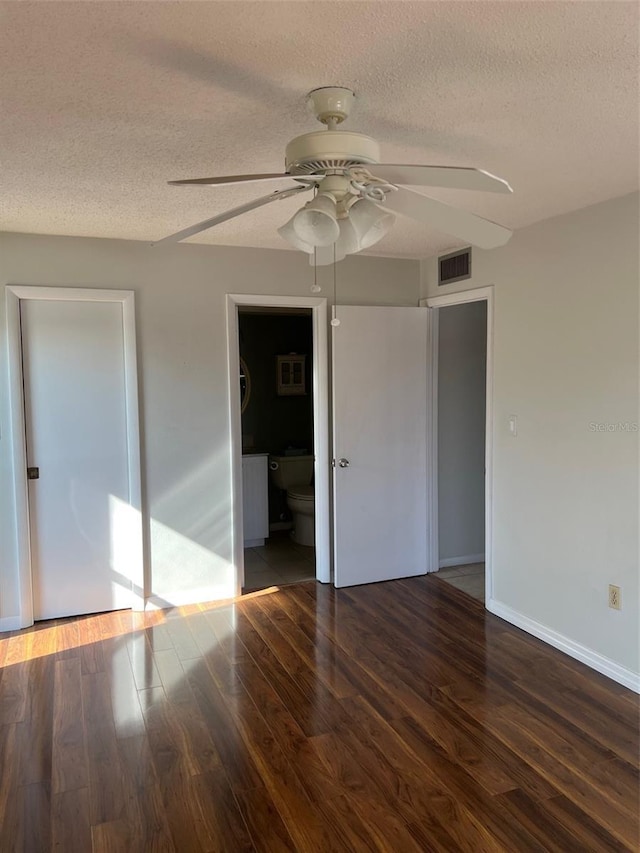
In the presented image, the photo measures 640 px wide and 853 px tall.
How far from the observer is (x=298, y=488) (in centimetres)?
562

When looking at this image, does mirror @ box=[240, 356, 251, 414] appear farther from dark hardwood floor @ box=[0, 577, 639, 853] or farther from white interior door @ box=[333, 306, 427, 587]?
dark hardwood floor @ box=[0, 577, 639, 853]

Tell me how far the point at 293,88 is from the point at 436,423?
10.5 feet

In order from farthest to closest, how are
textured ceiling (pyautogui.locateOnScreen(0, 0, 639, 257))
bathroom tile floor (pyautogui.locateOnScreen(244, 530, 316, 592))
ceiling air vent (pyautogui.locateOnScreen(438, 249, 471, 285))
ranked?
1. bathroom tile floor (pyautogui.locateOnScreen(244, 530, 316, 592))
2. ceiling air vent (pyautogui.locateOnScreen(438, 249, 471, 285))
3. textured ceiling (pyautogui.locateOnScreen(0, 0, 639, 257))

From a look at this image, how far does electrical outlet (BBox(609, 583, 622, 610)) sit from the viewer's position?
306 centimetres

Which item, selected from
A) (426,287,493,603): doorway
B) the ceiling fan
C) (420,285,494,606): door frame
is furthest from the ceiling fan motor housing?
(426,287,493,603): doorway

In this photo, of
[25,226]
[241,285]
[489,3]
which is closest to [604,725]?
[489,3]

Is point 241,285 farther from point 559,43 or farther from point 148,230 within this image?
point 559,43

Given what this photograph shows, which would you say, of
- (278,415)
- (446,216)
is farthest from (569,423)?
(278,415)

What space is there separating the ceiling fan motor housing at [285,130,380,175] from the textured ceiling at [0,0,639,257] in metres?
0.20

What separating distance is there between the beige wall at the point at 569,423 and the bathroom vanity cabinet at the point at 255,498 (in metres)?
2.22

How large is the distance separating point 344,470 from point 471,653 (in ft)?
4.98

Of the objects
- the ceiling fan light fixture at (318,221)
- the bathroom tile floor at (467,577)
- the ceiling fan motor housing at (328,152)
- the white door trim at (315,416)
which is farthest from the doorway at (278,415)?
the ceiling fan motor housing at (328,152)

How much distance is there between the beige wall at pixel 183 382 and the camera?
3.88 meters

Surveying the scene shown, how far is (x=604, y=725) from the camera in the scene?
268 centimetres
